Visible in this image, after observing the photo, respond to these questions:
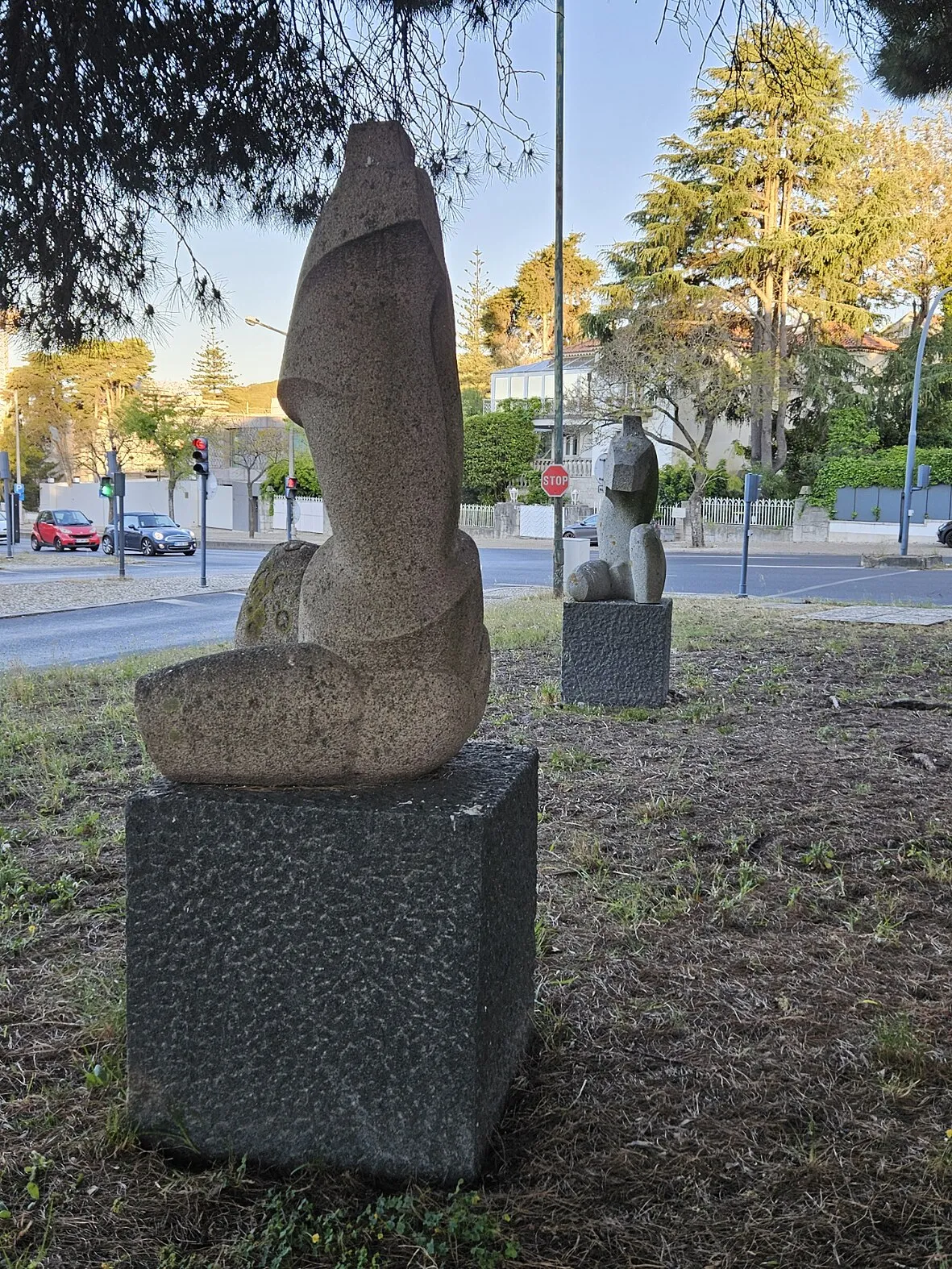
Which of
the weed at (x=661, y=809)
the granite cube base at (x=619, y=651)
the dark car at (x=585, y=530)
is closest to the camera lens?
the weed at (x=661, y=809)

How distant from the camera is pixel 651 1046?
2768 millimetres

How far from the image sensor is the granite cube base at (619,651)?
7.17 metres

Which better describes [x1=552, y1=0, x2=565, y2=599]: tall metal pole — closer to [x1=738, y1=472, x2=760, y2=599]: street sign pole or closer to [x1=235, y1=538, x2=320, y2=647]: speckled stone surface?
[x1=738, y1=472, x2=760, y2=599]: street sign pole

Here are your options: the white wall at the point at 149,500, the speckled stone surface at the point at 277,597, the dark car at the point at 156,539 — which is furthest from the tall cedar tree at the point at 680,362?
the speckled stone surface at the point at 277,597

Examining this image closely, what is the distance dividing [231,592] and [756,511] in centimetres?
2227

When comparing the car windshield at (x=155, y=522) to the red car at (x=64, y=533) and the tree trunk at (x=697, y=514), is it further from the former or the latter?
the tree trunk at (x=697, y=514)

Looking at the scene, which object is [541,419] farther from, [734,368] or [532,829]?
[532,829]

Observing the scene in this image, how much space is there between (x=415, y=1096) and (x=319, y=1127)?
0.75 ft

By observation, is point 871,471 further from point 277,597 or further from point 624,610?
point 277,597

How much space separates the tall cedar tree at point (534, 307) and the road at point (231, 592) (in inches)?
1251

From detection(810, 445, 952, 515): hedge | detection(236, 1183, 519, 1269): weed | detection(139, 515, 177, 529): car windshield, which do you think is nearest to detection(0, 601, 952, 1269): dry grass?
detection(236, 1183, 519, 1269): weed

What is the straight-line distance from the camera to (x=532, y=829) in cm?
267

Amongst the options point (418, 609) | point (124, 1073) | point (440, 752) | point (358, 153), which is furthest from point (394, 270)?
point (124, 1073)

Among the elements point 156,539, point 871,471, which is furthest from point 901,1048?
point 871,471
